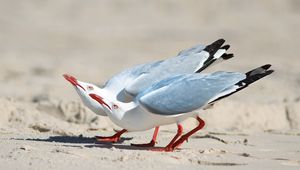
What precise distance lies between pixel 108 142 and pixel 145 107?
1.01m

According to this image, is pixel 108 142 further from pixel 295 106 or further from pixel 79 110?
pixel 295 106

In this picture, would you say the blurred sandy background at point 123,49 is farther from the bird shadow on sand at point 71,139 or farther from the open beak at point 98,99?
the open beak at point 98,99

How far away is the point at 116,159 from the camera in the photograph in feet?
22.7

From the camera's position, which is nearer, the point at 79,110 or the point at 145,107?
the point at 145,107

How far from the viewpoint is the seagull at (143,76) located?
27.7ft

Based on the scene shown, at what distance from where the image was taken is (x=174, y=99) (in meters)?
7.67

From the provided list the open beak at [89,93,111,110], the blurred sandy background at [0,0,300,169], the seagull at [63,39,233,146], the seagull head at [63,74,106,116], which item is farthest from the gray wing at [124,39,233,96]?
the blurred sandy background at [0,0,300,169]

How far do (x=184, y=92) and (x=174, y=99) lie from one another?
119mm

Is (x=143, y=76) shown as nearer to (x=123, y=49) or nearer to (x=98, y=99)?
(x=98, y=99)

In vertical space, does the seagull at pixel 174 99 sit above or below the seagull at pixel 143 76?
below

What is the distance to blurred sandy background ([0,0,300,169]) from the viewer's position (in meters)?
10.9

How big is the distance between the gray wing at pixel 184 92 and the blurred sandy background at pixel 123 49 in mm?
1944

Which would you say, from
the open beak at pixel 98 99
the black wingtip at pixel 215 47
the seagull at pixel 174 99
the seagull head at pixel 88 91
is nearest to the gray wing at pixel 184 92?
the seagull at pixel 174 99

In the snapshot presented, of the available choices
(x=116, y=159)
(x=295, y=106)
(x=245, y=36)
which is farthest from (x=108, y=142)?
(x=245, y=36)
